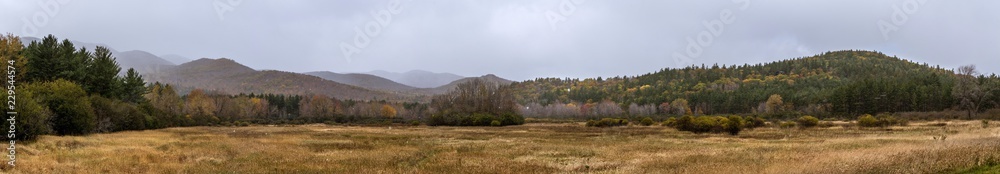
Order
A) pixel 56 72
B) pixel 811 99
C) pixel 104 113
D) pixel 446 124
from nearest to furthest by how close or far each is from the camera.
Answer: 1. pixel 104 113
2. pixel 56 72
3. pixel 446 124
4. pixel 811 99

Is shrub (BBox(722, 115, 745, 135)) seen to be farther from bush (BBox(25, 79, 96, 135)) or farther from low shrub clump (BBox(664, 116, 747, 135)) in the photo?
bush (BBox(25, 79, 96, 135))

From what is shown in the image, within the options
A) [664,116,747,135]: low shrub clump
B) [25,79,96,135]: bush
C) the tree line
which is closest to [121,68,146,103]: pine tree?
the tree line

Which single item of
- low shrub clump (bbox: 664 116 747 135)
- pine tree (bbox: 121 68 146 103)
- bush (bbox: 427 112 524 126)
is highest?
pine tree (bbox: 121 68 146 103)

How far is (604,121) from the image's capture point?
8006 cm

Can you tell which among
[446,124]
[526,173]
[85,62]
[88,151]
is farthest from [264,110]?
[526,173]

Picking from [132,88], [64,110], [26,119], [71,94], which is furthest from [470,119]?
[26,119]

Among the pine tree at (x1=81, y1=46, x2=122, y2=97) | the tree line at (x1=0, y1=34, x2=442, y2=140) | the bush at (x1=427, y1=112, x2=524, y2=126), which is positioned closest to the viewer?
the tree line at (x1=0, y1=34, x2=442, y2=140)

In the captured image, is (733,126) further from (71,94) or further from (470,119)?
(470,119)

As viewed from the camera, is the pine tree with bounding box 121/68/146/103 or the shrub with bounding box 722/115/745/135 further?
the pine tree with bounding box 121/68/146/103

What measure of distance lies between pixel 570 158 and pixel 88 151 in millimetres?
21735

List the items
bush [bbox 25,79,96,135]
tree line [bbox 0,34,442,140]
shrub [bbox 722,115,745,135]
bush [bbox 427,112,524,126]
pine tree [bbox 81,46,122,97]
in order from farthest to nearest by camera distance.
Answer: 1. bush [bbox 427,112,524,126]
2. pine tree [bbox 81,46,122,97]
3. shrub [bbox 722,115,745,135]
4. bush [bbox 25,79,96,135]
5. tree line [bbox 0,34,442,140]

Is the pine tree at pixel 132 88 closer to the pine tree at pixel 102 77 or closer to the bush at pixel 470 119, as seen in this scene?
the pine tree at pixel 102 77

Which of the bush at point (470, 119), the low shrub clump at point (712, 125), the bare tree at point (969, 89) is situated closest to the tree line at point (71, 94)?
the bush at point (470, 119)

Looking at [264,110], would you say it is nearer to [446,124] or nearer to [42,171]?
[446,124]
